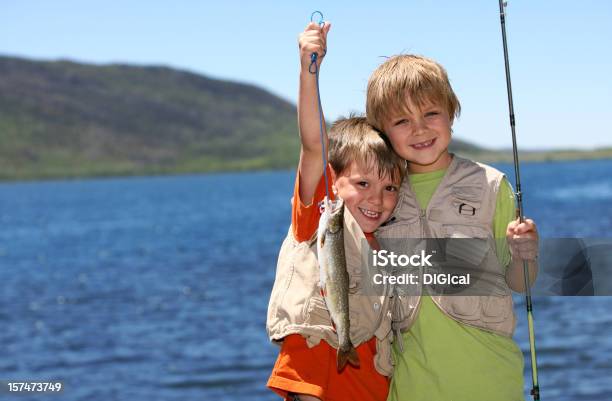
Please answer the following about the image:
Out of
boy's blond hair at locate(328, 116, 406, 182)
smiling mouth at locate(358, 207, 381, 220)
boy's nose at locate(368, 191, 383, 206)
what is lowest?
smiling mouth at locate(358, 207, 381, 220)

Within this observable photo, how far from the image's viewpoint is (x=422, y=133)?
458 centimetres

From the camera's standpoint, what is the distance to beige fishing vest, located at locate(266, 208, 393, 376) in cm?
450

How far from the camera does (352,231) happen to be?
464cm

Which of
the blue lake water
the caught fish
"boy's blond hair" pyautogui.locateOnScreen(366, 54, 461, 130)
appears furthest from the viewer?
the blue lake water

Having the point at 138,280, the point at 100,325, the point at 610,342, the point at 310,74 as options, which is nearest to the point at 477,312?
the point at 310,74

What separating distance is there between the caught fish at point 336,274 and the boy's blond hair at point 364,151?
606 millimetres

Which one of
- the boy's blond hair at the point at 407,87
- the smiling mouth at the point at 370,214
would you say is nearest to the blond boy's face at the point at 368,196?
the smiling mouth at the point at 370,214

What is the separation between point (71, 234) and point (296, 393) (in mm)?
72495

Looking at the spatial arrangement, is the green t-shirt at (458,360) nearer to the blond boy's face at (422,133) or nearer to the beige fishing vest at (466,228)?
the beige fishing vest at (466,228)

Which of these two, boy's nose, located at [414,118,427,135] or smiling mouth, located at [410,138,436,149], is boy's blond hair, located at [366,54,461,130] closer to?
boy's nose, located at [414,118,427,135]

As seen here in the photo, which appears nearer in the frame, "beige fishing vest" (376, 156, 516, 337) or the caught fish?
the caught fish

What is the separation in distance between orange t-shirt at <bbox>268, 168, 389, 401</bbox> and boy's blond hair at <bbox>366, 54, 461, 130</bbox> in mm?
639

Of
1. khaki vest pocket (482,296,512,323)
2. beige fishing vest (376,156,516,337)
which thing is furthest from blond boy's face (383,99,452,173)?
khaki vest pocket (482,296,512,323)

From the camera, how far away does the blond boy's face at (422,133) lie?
15.1 ft
